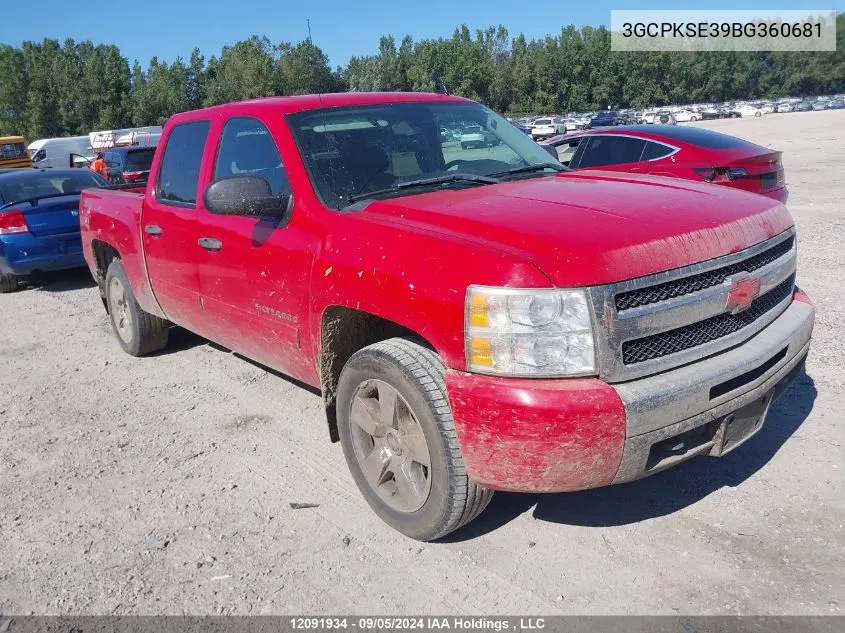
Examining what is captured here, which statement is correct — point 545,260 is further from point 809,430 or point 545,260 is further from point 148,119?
point 148,119

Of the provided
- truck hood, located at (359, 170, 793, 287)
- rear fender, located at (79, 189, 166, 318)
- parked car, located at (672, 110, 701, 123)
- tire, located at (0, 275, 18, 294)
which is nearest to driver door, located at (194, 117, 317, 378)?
truck hood, located at (359, 170, 793, 287)

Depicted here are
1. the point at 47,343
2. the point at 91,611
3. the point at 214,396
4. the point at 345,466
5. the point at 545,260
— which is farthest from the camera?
the point at 47,343

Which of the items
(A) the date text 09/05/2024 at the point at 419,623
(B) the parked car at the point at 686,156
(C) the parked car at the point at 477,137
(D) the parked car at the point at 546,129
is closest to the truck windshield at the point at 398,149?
(C) the parked car at the point at 477,137

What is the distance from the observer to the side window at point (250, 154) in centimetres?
380

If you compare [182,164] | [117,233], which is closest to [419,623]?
[182,164]

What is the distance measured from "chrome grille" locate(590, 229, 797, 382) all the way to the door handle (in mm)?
2391

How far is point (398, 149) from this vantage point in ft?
12.8

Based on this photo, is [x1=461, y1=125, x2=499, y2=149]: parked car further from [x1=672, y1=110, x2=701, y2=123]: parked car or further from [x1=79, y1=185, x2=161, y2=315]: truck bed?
[x1=672, y1=110, x2=701, y2=123]: parked car

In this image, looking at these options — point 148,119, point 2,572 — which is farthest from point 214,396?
point 148,119

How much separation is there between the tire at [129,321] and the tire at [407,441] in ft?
9.82

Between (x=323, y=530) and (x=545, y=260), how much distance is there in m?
1.70

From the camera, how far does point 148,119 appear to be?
2808 inches

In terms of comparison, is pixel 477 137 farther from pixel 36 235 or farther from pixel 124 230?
pixel 36 235

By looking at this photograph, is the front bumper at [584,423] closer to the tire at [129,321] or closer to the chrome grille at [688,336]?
the chrome grille at [688,336]
